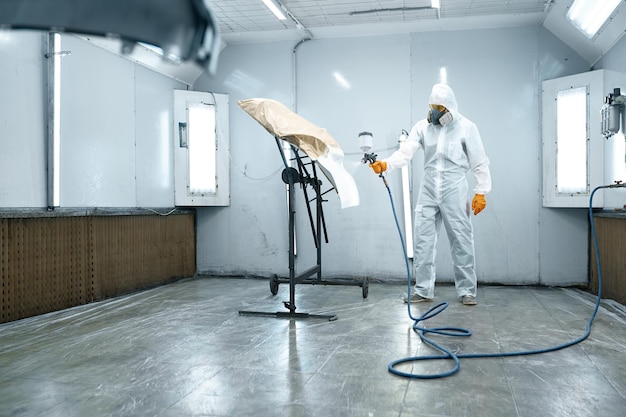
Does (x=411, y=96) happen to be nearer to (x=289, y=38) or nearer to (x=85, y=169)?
(x=289, y=38)

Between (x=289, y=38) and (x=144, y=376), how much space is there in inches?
145

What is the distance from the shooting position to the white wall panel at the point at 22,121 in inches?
115

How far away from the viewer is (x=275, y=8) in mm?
4066

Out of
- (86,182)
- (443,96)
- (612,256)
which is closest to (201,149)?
(86,182)

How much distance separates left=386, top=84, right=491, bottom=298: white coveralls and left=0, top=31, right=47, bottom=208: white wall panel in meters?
2.47

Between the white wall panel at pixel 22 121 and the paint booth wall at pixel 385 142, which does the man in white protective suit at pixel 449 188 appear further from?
the white wall panel at pixel 22 121

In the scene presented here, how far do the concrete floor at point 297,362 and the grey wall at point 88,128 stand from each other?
35.3 inches

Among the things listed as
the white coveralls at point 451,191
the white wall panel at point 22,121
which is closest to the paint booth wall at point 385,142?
the white coveralls at point 451,191

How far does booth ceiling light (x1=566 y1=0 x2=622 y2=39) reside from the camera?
3.30m

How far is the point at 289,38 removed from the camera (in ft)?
15.6

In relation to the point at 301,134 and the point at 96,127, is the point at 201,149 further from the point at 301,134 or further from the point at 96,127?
the point at 301,134

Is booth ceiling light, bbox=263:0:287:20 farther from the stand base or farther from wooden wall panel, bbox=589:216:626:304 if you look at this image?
wooden wall panel, bbox=589:216:626:304

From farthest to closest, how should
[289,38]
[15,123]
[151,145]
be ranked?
[289,38] < [151,145] < [15,123]

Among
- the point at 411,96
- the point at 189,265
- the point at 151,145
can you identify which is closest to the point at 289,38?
the point at 411,96
